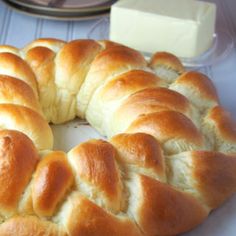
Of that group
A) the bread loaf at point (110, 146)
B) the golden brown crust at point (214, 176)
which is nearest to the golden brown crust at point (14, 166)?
the bread loaf at point (110, 146)

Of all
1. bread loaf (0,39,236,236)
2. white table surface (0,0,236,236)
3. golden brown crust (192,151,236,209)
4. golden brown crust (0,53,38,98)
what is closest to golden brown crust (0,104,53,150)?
bread loaf (0,39,236,236)

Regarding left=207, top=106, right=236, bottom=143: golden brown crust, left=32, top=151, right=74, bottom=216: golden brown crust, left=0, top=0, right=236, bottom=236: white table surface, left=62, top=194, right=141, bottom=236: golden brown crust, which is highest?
left=207, top=106, right=236, bottom=143: golden brown crust

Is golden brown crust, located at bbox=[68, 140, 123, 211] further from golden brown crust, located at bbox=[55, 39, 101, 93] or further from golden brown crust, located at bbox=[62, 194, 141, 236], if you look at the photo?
golden brown crust, located at bbox=[55, 39, 101, 93]

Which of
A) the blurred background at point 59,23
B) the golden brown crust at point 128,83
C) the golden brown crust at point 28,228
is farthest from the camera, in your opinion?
the blurred background at point 59,23

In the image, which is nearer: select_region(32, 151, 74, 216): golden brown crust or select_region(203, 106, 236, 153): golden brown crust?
select_region(32, 151, 74, 216): golden brown crust

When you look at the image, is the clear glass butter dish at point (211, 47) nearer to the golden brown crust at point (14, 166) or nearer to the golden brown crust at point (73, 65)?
the golden brown crust at point (73, 65)

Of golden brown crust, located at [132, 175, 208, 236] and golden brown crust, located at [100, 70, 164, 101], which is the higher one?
golden brown crust, located at [100, 70, 164, 101]

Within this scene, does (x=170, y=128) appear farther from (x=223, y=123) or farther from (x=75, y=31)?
(x=75, y=31)

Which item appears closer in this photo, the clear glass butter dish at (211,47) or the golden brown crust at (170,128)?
the golden brown crust at (170,128)

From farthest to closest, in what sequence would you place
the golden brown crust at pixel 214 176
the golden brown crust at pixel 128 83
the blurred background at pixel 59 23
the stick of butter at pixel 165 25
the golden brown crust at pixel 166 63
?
1. the blurred background at pixel 59 23
2. the stick of butter at pixel 165 25
3. the golden brown crust at pixel 166 63
4. the golden brown crust at pixel 128 83
5. the golden brown crust at pixel 214 176

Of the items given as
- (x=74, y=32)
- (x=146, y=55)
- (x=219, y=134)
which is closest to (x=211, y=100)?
(x=219, y=134)
